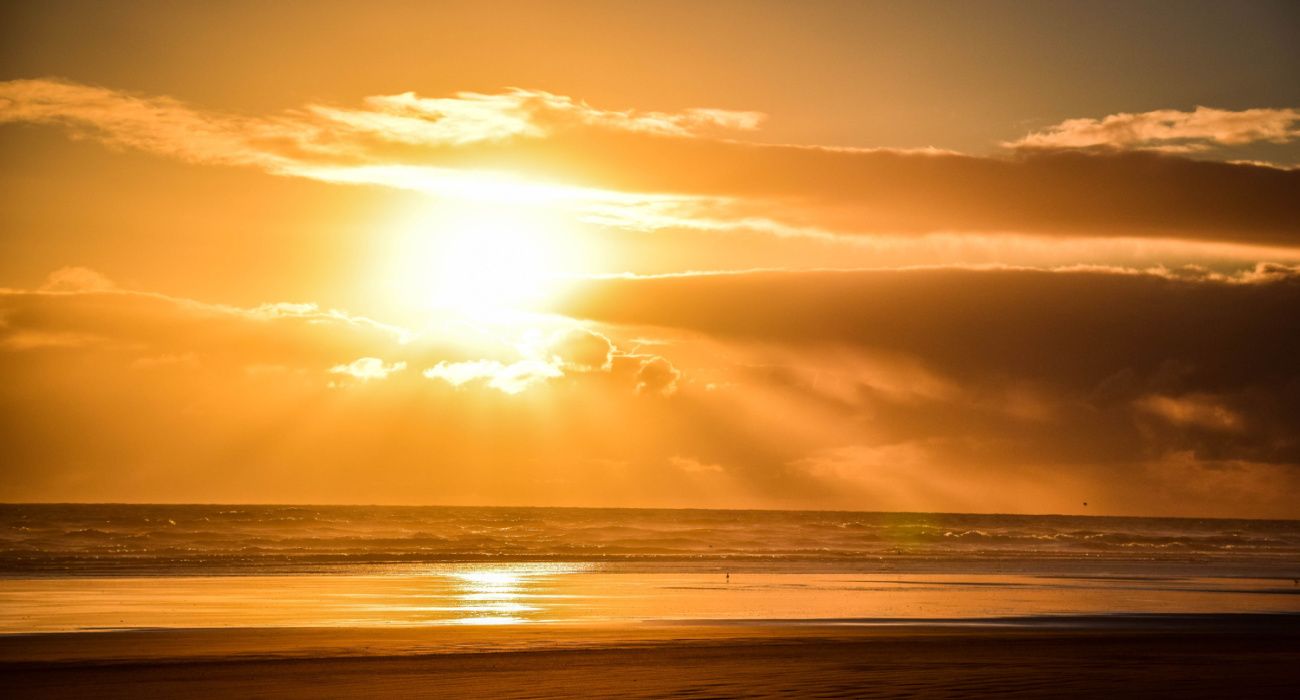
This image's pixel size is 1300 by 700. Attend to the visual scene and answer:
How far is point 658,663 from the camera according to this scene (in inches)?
848

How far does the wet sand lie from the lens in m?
18.9

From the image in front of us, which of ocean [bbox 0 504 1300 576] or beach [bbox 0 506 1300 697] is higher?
ocean [bbox 0 504 1300 576]

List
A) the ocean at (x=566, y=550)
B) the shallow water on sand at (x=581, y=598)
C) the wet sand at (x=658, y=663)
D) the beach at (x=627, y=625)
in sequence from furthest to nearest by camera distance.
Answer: the ocean at (x=566, y=550), the shallow water on sand at (x=581, y=598), the beach at (x=627, y=625), the wet sand at (x=658, y=663)

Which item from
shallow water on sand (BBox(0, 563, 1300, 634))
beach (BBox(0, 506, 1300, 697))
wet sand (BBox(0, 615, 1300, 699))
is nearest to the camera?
wet sand (BBox(0, 615, 1300, 699))

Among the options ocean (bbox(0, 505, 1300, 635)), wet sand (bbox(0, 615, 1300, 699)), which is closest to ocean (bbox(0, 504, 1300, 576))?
ocean (bbox(0, 505, 1300, 635))

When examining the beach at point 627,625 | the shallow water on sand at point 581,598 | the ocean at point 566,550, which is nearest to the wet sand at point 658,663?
the beach at point 627,625

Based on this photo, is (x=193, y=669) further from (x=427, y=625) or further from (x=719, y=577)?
(x=719, y=577)

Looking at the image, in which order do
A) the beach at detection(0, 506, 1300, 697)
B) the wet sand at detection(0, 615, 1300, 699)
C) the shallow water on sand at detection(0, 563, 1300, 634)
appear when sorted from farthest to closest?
the shallow water on sand at detection(0, 563, 1300, 634), the beach at detection(0, 506, 1300, 697), the wet sand at detection(0, 615, 1300, 699)

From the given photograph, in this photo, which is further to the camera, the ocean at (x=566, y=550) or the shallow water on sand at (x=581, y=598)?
the ocean at (x=566, y=550)

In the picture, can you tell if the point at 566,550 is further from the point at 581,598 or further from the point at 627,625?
the point at 627,625

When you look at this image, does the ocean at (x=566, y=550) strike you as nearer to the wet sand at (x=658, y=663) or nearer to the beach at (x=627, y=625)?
the beach at (x=627, y=625)

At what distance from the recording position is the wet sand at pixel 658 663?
18.9 m

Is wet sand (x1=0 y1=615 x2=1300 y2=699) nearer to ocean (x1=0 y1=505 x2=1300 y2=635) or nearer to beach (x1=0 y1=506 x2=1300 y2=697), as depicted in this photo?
beach (x1=0 y1=506 x2=1300 y2=697)

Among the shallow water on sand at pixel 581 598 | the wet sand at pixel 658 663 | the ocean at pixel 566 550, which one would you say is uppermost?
the ocean at pixel 566 550
